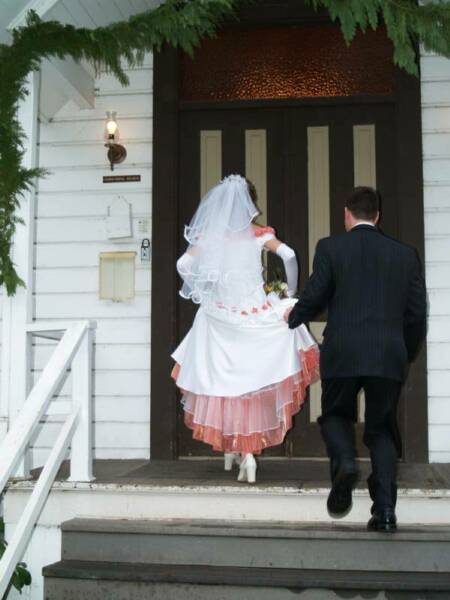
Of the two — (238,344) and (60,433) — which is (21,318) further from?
(238,344)

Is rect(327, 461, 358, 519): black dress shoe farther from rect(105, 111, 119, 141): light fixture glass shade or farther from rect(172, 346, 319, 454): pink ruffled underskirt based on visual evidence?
rect(105, 111, 119, 141): light fixture glass shade

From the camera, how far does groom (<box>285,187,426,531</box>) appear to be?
148 inches

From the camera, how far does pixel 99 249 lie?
6.12 metres

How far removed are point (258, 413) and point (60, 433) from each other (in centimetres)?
107

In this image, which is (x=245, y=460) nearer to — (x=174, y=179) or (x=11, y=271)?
(x=11, y=271)

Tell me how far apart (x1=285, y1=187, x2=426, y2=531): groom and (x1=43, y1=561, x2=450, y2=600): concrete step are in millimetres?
263

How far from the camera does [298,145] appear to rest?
19.9 ft

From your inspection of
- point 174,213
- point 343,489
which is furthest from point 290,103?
point 343,489

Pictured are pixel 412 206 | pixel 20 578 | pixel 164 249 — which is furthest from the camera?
pixel 164 249

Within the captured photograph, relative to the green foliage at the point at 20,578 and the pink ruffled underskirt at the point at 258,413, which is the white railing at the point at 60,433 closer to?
the green foliage at the point at 20,578

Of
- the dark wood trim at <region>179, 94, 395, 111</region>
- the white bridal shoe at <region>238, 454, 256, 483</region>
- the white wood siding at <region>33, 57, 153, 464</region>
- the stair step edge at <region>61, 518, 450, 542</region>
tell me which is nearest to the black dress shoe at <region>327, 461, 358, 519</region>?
the stair step edge at <region>61, 518, 450, 542</region>

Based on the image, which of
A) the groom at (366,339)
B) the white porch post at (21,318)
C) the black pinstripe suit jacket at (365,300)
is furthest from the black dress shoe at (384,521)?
the white porch post at (21,318)

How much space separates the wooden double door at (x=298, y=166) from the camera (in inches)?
235

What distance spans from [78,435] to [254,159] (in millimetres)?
2480
